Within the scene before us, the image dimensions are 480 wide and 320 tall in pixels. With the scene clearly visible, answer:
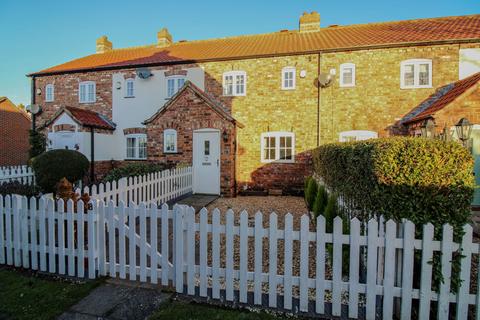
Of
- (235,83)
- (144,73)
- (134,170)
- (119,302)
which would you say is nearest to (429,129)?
(235,83)

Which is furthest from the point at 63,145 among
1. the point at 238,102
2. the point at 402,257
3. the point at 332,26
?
the point at 332,26

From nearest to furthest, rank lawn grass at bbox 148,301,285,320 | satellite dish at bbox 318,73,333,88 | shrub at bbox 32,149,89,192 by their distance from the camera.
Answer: lawn grass at bbox 148,301,285,320
shrub at bbox 32,149,89,192
satellite dish at bbox 318,73,333,88

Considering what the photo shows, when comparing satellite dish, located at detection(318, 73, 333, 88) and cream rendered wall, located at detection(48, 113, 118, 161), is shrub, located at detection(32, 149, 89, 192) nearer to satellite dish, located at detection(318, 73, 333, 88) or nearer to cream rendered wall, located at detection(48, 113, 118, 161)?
cream rendered wall, located at detection(48, 113, 118, 161)

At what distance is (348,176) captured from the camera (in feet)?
13.8

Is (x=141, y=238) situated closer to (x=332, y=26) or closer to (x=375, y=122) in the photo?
(x=375, y=122)

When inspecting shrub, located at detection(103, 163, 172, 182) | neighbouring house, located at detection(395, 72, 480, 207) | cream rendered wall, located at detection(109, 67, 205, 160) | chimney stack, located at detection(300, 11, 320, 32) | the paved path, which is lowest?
the paved path

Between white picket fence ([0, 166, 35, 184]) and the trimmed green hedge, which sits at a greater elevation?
the trimmed green hedge

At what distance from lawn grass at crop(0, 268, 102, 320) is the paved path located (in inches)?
6.0

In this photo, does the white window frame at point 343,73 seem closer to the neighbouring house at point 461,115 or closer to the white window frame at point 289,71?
the white window frame at point 289,71

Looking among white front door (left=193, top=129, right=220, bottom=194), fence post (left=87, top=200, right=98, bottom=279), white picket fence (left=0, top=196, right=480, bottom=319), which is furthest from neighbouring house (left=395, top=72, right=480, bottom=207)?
fence post (left=87, top=200, right=98, bottom=279)

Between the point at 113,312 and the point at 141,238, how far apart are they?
92 centimetres

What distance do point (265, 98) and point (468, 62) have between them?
314 inches

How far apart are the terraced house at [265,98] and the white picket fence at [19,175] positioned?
2.18 meters

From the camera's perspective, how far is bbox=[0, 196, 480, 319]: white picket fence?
2789mm
